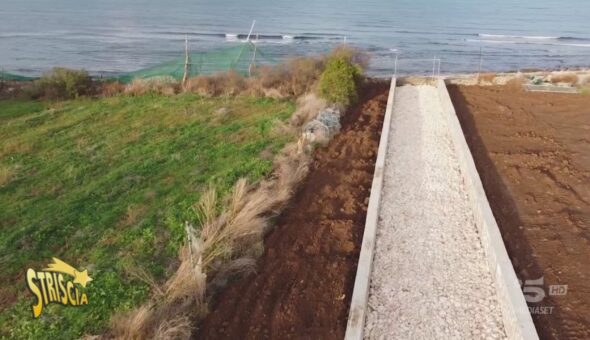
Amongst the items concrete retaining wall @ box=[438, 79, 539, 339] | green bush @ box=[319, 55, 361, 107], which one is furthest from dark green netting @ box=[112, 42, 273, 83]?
concrete retaining wall @ box=[438, 79, 539, 339]

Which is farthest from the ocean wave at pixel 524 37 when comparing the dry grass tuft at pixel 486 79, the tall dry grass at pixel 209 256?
the tall dry grass at pixel 209 256

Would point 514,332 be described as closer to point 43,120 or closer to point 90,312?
point 90,312

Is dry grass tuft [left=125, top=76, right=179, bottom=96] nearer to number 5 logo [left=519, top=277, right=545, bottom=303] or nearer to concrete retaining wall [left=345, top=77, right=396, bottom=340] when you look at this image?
concrete retaining wall [left=345, top=77, right=396, bottom=340]

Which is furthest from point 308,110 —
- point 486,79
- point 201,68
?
point 201,68

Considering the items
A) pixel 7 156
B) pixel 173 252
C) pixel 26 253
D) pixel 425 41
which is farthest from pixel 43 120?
pixel 425 41

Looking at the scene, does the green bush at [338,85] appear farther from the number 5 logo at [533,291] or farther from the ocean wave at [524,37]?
the ocean wave at [524,37]

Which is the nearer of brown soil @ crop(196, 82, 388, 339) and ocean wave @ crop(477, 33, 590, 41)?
brown soil @ crop(196, 82, 388, 339)
